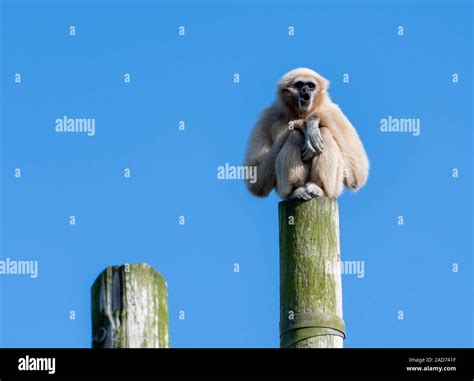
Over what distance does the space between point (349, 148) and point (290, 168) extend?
0.88 meters

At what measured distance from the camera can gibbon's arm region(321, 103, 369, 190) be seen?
43.6 feet

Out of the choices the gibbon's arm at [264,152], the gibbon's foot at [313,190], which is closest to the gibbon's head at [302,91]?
the gibbon's arm at [264,152]

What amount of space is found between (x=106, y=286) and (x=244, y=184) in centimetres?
624

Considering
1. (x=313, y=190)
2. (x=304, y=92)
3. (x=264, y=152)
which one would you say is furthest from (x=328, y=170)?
(x=304, y=92)

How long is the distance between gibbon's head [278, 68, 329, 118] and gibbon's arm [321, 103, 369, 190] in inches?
12.4

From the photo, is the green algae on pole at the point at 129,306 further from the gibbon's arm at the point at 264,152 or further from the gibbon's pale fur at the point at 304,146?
the gibbon's arm at the point at 264,152

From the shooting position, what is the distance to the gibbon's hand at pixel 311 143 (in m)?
12.8

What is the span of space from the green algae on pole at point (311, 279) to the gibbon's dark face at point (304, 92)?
3977 mm

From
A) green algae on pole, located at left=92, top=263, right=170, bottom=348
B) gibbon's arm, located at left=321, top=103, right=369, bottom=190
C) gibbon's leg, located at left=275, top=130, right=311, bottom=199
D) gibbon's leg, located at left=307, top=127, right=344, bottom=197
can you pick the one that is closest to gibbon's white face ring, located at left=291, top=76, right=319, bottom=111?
gibbon's arm, located at left=321, top=103, right=369, bottom=190

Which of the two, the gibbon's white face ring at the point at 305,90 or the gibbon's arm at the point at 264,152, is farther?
the gibbon's white face ring at the point at 305,90
